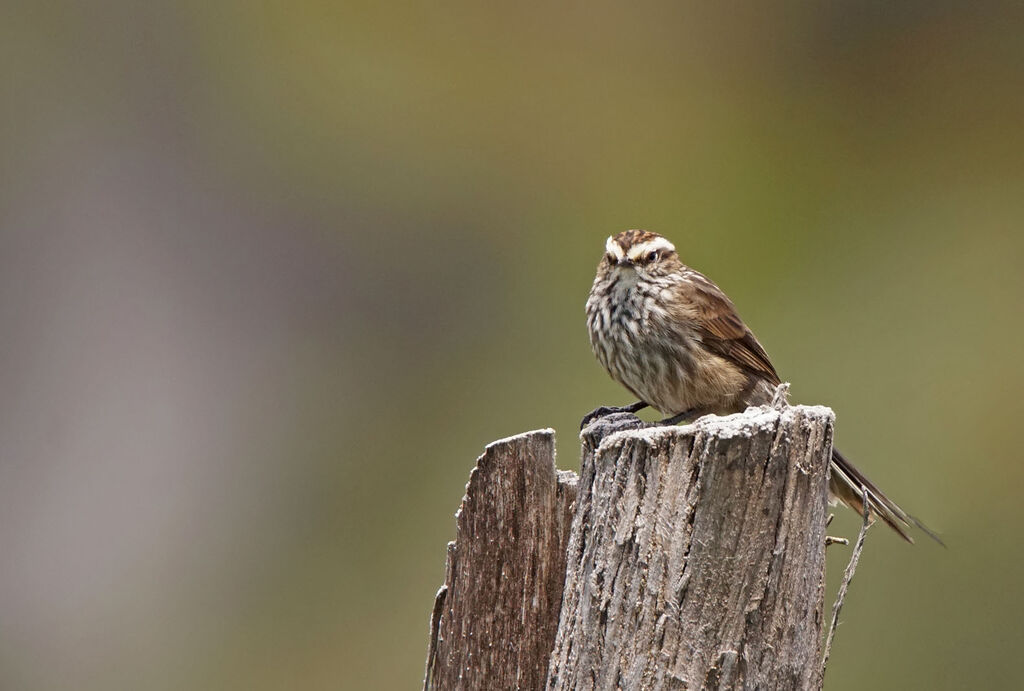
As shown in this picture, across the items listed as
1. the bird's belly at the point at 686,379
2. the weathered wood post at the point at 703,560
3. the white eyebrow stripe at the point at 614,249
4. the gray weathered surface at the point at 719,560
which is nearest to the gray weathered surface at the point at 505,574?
the weathered wood post at the point at 703,560

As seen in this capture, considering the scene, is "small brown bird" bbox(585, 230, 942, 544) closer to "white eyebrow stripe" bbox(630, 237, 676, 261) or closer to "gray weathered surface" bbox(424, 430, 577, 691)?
"white eyebrow stripe" bbox(630, 237, 676, 261)

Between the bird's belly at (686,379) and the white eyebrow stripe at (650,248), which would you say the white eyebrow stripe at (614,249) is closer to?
the white eyebrow stripe at (650,248)

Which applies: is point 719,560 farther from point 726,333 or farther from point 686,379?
point 726,333

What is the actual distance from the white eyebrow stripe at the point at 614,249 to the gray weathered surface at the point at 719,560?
3.09 metres

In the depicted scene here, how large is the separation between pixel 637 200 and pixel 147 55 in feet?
19.4

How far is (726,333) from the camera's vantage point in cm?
603

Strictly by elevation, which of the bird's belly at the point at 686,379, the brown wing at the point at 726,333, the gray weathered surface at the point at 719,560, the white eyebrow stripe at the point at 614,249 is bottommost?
the gray weathered surface at the point at 719,560

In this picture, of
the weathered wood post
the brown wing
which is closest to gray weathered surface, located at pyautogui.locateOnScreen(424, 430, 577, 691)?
the weathered wood post

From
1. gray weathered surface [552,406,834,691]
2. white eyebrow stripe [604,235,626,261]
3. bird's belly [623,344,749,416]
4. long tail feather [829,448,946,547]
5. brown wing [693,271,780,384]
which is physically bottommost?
gray weathered surface [552,406,834,691]

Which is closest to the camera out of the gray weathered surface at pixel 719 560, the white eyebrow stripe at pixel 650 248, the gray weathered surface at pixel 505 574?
the gray weathered surface at pixel 719 560

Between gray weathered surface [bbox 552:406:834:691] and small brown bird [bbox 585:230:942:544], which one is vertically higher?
small brown bird [bbox 585:230:942:544]

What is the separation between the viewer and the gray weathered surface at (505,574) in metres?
3.69

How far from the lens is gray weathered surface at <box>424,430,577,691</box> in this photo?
369 cm

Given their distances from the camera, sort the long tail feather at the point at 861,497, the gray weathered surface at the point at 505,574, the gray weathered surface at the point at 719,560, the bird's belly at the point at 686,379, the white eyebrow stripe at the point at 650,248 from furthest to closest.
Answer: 1. the white eyebrow stripe at the point at 650,248
2. the bird's belly at the point at 686,379
3. the long tail feather at the point at 861,497
4. the gray weathered surface at the point at 505,574
5. the gray weathered surface at the point at 719,560
